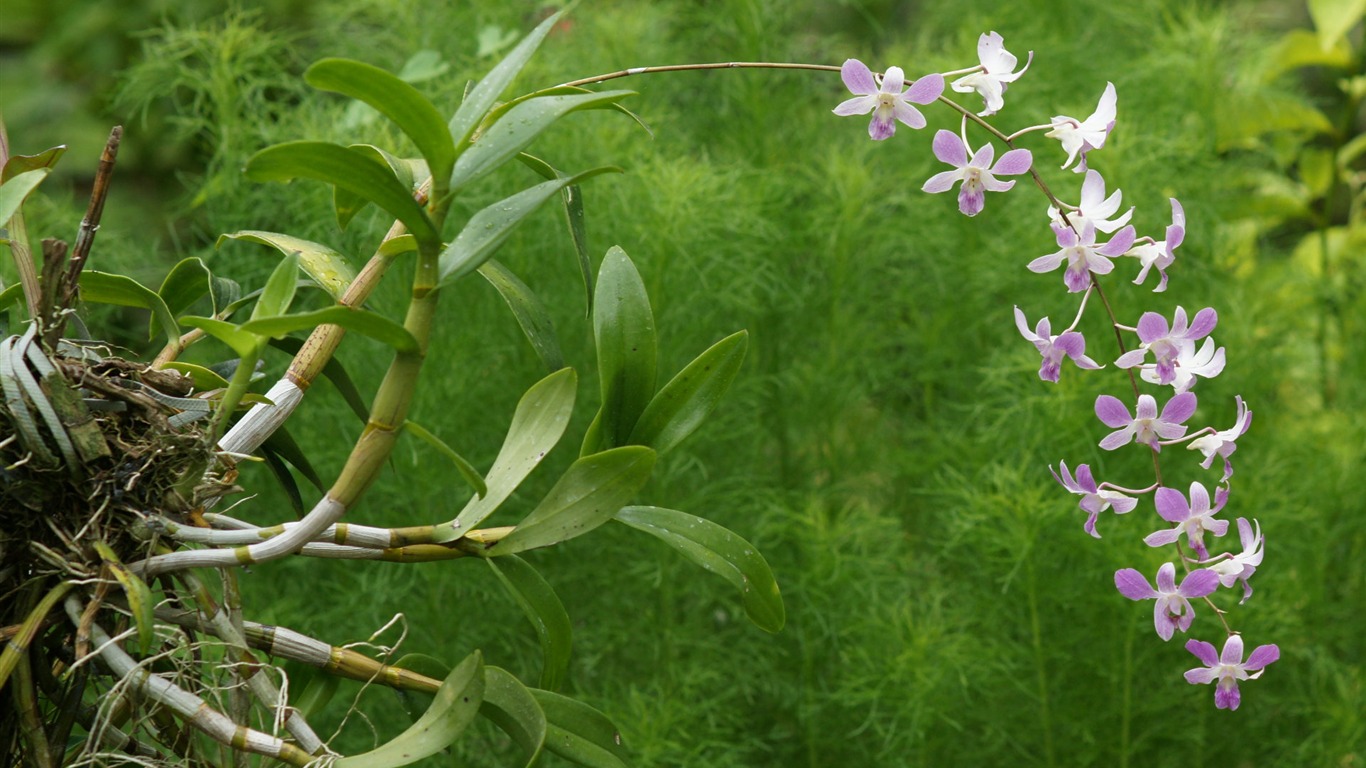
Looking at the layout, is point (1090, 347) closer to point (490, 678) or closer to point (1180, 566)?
point (1180, 566)

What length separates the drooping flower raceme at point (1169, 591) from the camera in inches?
21.1

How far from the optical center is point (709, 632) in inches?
49.7

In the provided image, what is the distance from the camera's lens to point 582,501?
0.51 m

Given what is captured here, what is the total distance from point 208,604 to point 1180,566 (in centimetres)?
89

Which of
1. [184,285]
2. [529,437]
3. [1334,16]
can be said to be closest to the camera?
[529,437]

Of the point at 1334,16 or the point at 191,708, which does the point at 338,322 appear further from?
the point at 1334,16

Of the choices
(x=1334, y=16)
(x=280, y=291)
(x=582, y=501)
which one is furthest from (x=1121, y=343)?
(x=1334, y=16)

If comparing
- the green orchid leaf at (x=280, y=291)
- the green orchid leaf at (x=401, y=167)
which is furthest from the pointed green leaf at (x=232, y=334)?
the green orchid leaf at (x=401, y=167)

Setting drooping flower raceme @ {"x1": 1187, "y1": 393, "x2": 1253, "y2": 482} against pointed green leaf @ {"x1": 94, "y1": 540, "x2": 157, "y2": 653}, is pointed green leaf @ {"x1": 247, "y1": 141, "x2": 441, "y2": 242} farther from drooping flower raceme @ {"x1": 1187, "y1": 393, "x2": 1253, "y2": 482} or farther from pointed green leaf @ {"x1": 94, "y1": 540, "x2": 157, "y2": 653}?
drooping flower raceme @ {"x1": 1187, "y1": 393, "x2": 1253, "y2": 482}

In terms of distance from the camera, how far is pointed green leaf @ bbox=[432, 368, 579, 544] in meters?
0.51

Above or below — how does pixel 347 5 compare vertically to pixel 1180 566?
above

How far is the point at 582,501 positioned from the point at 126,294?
0.89ft

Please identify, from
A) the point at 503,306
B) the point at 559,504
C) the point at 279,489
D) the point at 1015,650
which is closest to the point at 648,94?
the point at 503,306

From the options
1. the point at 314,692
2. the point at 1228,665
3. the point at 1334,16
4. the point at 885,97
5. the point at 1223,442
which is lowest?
the point at 314,692
